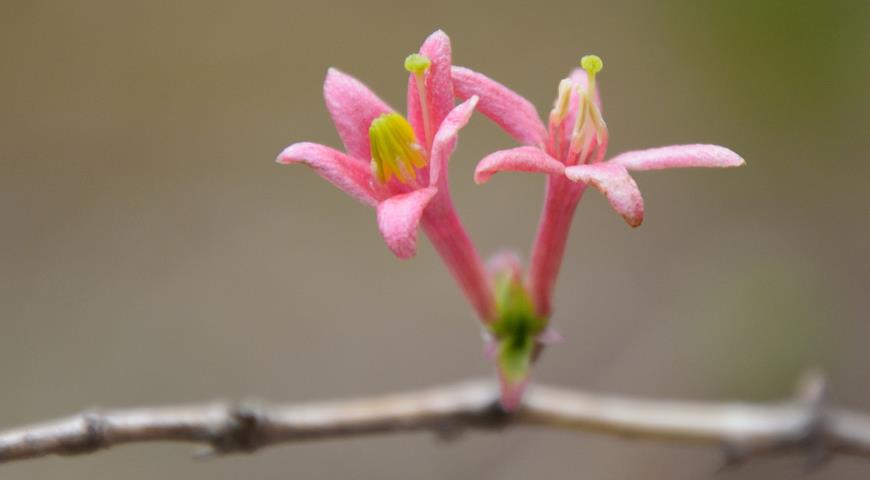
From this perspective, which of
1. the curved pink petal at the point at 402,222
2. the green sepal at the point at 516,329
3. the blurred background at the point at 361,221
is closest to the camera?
the curved pink petal at the point at 402,222

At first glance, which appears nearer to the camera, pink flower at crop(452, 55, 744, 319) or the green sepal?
pink flower at crop(452, 55, 744, 319)

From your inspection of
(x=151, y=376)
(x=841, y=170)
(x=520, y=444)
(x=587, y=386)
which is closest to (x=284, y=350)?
(x=151, y=376)

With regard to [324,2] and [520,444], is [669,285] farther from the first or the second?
[324,2]

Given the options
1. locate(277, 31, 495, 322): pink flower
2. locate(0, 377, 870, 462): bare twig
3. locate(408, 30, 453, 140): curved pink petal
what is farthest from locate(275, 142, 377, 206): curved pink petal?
locate(0, 377, 870, 462): bare twig

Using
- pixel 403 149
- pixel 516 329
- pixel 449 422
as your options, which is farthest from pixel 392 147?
pixel 449 422

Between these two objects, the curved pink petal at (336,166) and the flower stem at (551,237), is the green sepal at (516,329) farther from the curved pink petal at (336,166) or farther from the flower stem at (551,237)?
the curved pink petal at (336,166)

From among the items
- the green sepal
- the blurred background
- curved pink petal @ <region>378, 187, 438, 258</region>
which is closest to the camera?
curved pink petal @ <region>378, 187, 438, 258</region>

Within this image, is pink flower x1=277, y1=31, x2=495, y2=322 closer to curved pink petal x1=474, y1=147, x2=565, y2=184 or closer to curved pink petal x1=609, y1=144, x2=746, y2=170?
curved pink petal x1=474, y1=147, x2=565, y2=184

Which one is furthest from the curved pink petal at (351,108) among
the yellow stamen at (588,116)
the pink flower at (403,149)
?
the yellow stamen at (588,116)

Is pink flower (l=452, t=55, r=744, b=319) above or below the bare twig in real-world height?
above
